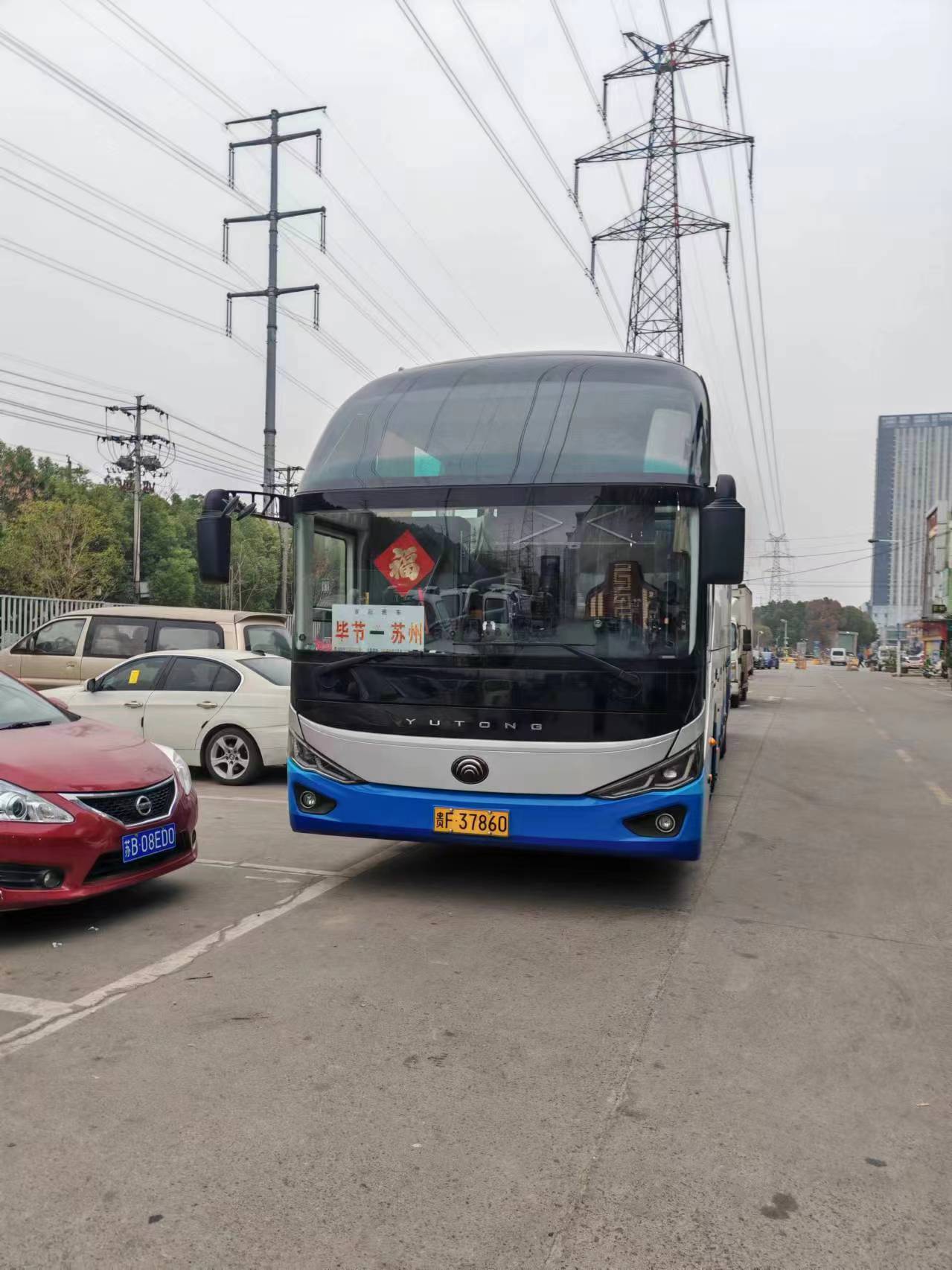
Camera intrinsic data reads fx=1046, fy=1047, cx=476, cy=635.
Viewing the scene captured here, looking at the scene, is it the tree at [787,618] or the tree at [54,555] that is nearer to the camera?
the tree at [54,555]

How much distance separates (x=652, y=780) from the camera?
19.2 feet

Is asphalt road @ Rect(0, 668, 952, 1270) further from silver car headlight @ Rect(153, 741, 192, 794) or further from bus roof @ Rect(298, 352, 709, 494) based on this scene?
bus roof @ Rect(298, 352, 709, 494)

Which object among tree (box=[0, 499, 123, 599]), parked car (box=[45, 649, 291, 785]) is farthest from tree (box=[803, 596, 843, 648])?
parked car (box=[45, 649, 291, 785])

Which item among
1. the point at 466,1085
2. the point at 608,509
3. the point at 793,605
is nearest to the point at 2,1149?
the point at 466,1085

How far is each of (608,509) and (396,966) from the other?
2.71 meters

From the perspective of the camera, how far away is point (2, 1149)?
10.5 ft

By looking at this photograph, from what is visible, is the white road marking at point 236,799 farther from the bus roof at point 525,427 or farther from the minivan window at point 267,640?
the bus roof at point 525,427

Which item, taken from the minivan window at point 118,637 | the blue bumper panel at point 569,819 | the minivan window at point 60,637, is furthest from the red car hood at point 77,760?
the minivan window at point 60,637

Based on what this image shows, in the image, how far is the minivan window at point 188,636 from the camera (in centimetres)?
1257

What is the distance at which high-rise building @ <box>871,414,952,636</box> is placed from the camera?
139500mm

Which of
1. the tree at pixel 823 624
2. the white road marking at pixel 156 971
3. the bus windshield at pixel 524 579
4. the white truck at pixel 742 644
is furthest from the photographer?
the tree at pixel 823 624

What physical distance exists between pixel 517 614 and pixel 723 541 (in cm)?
122

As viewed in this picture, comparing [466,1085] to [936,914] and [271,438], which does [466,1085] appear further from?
[271,438]

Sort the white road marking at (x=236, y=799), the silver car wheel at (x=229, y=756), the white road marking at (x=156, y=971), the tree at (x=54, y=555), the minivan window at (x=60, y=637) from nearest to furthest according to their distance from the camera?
the white road marking at (x=156, y=971)
the white road marking at (x=236, y=799)
the silver car wheel at (x=229, y=756)
the minivan window at (x=60, y=637)
the tree at (x=54, y=555)
